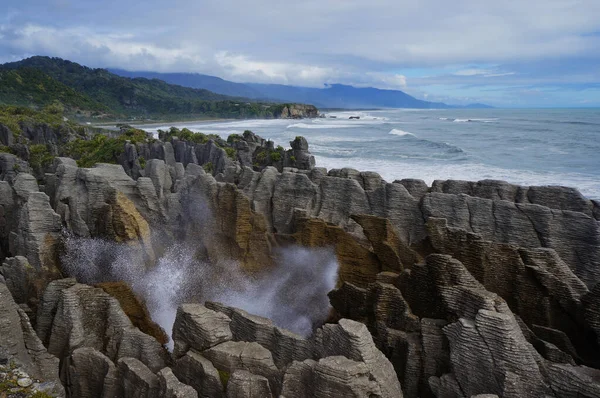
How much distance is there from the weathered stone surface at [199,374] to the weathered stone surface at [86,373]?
58.5 inches

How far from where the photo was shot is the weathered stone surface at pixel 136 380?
792 cm

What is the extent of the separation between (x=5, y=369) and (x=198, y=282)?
17.7ft

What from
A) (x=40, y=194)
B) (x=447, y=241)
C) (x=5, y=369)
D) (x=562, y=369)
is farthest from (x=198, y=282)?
(x=562, y=369)

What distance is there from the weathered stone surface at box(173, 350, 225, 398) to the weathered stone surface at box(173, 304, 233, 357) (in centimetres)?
22

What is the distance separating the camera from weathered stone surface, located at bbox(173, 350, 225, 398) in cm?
774

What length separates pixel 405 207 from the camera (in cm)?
1241

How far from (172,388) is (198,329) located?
1.20 m

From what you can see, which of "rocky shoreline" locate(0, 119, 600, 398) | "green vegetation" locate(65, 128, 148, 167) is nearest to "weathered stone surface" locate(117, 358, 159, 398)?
"rocky shoreline" locate(0, 119, 600, 398)

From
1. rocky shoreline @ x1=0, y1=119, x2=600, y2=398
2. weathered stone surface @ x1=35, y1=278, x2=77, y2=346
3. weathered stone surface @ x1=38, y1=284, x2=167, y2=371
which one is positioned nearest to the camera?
rocky shoreline @ x1=0, y1=119, x2=600, y2=398

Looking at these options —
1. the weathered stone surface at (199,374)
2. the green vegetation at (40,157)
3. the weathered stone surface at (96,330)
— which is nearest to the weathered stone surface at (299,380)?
the weathered stone surface at (199,374)

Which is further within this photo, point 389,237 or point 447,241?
point 389,237

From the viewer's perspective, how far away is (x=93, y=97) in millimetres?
147625

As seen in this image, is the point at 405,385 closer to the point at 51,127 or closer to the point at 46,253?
the point at 46,253

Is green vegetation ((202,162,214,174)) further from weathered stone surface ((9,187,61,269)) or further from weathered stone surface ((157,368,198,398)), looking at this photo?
weathered stone surface ((157,368,198,398))
